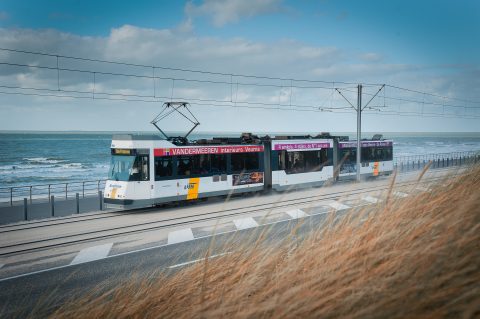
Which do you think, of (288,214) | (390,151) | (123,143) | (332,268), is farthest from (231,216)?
(390,151)

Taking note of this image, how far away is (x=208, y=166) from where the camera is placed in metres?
16.9

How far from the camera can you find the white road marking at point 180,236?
11079 mm

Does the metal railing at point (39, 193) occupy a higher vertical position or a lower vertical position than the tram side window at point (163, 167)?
lower

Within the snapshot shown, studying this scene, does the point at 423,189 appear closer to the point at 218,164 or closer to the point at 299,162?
the point at 218,164

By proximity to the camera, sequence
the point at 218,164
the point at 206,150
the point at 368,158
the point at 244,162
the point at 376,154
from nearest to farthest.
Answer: the point at 206,150 → the point at 218,164 → the point at 244,162 → the point at 368,158 → the point at 376,154

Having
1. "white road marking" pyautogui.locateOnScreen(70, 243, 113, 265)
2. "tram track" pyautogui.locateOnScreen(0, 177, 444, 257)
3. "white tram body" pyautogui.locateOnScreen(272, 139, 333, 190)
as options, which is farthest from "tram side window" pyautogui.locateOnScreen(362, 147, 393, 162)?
"white road marking" pyautogui.locateOnScreen(70, 243, 113, 265)

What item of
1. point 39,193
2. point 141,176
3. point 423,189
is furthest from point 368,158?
point 39,193

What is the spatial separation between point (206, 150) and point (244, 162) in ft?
7.57

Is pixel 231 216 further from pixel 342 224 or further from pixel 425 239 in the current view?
pixel 425 239

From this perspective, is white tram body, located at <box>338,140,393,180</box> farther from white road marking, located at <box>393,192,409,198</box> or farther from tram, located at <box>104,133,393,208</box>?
white road marking, located at <box>393,192,409,198</box>

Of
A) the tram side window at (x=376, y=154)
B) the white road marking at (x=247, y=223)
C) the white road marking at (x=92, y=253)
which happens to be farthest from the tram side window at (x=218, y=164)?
the tram side window at (x=376, y=154)

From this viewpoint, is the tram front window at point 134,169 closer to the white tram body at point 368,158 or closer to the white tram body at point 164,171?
the white tram body at point 164,171

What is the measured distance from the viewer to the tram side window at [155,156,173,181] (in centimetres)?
Result: 1527

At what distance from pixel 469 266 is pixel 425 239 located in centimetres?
39
